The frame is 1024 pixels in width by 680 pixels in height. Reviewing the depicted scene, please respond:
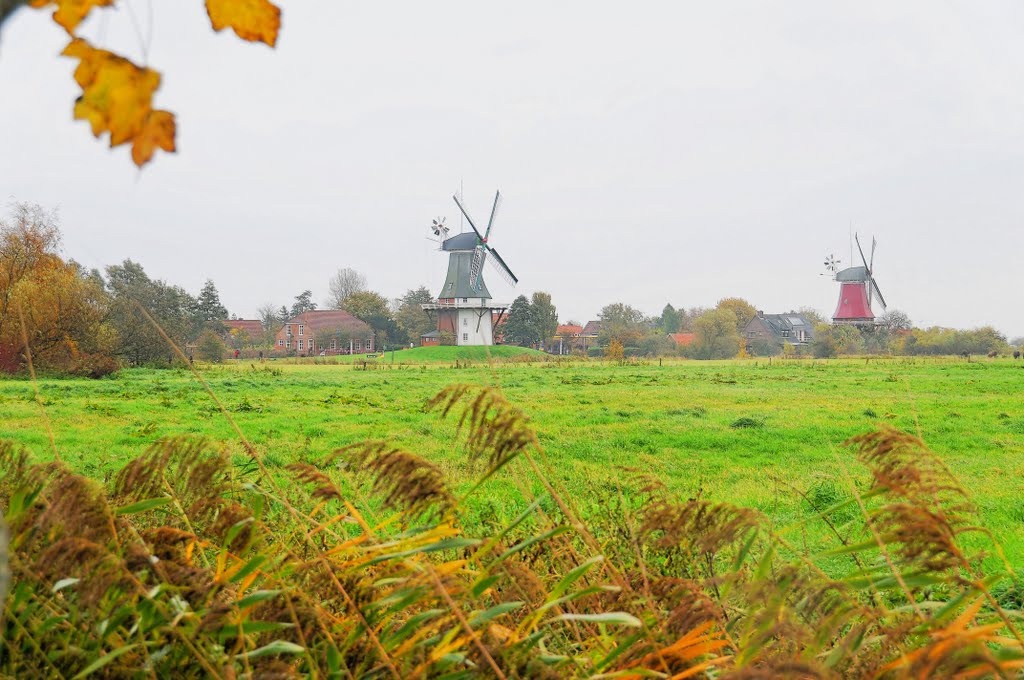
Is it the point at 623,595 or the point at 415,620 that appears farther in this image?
the point at 623,595

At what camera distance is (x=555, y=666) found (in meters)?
A: 2.40

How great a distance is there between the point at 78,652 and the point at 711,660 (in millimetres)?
1837

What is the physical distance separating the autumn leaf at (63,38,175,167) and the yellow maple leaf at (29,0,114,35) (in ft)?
0.32

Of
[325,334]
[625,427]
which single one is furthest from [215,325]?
[625,427]

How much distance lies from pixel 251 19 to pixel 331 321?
3306 inches

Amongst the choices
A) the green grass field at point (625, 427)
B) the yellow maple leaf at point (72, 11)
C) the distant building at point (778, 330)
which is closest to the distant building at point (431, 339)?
the distant building at point (778, 330)

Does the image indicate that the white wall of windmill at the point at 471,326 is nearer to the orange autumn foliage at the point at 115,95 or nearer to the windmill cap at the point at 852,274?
the windmill cap at the point at 852,274

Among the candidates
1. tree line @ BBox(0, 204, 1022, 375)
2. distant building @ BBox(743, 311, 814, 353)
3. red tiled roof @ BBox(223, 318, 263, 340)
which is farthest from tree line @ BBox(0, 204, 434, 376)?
distant building @ BBox(743, 311, 814, 353)

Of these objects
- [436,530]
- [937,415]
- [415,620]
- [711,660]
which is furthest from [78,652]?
[937,415]

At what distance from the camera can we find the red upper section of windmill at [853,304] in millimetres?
89500

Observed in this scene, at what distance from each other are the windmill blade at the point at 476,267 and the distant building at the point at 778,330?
3961cm

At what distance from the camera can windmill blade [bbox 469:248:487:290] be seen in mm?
70438

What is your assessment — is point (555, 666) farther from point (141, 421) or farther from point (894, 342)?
point (894, 342)

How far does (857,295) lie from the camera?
90.6 metres
